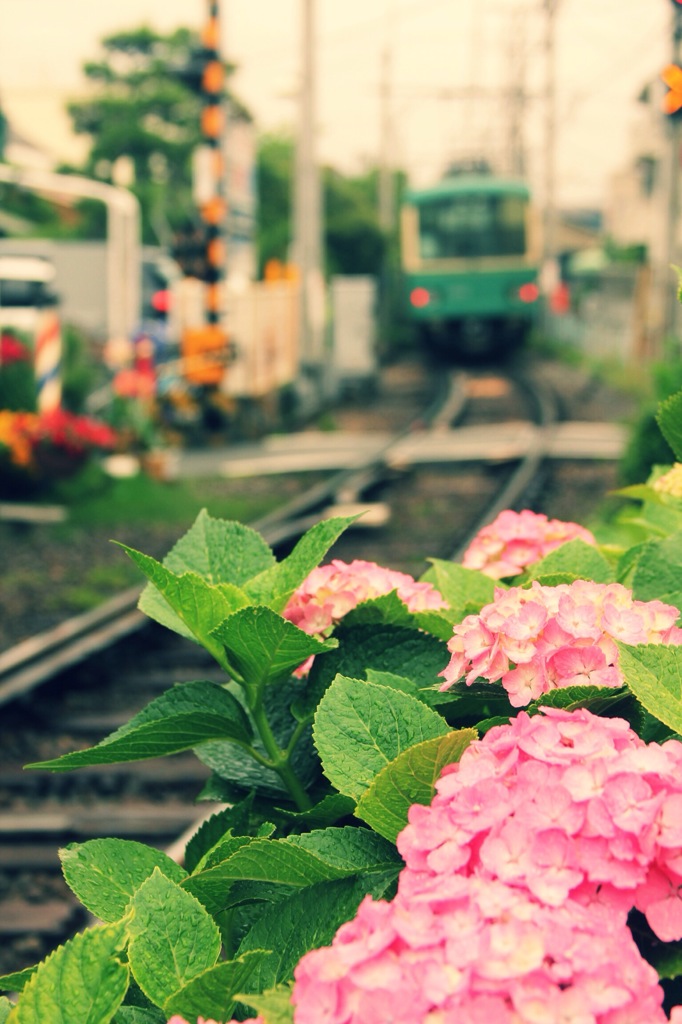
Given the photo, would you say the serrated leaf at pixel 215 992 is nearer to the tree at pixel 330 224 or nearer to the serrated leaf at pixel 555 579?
the serrated leaf at pixel 555 579

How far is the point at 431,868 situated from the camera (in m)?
1.12

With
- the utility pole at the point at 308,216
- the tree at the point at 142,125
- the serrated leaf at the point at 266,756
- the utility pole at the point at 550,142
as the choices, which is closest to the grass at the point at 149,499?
the utility pole at the point at 308,216

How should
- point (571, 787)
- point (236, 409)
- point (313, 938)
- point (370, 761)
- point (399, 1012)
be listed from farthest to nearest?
point (236, 409), point (370, 761), point (313, 938), point (571, 787), point (399, 1012)

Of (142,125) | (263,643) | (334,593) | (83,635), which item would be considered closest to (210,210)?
(83,635)

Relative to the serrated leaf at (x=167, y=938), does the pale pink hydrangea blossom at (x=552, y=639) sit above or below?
above

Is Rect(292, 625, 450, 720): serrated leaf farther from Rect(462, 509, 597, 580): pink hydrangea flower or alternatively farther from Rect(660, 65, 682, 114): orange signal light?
Rect(660, 65, 682, 114): orange signal light

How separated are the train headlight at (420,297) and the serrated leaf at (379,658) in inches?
1013

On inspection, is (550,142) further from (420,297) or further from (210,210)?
(210,210)

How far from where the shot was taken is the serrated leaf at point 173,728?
142 centimetres

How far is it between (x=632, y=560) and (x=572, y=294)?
77902 mm

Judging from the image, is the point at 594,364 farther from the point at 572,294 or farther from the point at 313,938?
the point at 572,294

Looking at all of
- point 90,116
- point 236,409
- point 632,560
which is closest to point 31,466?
point 236,409

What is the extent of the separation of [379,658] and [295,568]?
0.14 metres

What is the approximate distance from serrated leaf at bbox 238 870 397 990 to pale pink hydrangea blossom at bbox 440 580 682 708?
221 mm
